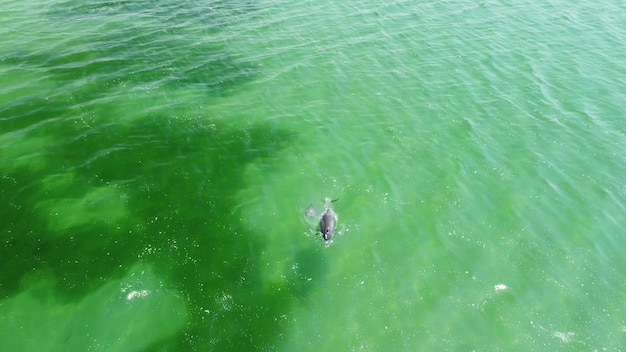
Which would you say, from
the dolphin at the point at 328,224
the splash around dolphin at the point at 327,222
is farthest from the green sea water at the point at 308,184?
the dolphin at the point at 328,224

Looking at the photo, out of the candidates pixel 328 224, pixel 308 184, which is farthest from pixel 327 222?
pixel 308 184

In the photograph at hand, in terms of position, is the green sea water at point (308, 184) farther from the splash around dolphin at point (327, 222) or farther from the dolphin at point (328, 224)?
the dolphin at point (328, 224)

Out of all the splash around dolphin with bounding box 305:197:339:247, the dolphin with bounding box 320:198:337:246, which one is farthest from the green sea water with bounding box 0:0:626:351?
the dolphin with bounding box 320:198:337:246

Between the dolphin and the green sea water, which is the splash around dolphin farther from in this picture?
the green sea water

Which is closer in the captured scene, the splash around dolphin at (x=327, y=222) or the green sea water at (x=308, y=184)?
the green sea water at (x=308, y=184)

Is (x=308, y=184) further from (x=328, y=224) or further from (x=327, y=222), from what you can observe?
(x=328, y=224)

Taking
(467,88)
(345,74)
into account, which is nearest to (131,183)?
(345,74)

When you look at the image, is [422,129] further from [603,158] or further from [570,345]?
[570,345]
